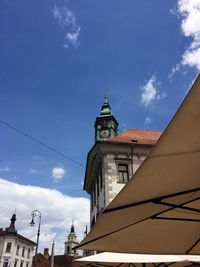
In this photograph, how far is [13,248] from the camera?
2320 inches

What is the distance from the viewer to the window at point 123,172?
21469mm

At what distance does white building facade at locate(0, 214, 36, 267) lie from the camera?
57.0 m

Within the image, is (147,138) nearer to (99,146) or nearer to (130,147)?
(130,147)

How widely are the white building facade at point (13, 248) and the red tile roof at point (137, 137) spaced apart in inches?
1748

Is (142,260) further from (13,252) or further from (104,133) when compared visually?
(13,252)

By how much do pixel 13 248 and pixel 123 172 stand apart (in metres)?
47.1

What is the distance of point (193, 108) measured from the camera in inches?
88.0

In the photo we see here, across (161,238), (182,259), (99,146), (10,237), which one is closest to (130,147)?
(99,146)

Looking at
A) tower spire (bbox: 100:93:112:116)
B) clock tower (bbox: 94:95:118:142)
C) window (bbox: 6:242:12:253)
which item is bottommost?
window (bbox: 6:242:12:253)

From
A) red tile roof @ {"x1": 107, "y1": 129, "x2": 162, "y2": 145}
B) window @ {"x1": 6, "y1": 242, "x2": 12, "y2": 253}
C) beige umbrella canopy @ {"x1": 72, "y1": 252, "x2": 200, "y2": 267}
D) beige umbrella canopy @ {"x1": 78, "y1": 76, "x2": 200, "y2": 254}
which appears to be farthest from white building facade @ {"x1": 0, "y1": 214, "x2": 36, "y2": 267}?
beige umbrella canopy @ {"x1": 78, "y1": 76, "x2": 200, "y2": 254}

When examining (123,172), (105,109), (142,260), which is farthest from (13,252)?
(142,260)

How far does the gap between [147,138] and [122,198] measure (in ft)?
74.1

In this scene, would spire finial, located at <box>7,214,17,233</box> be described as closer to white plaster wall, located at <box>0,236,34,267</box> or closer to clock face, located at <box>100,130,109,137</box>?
white plaster wall, located at <box>0,236,34,267</box>

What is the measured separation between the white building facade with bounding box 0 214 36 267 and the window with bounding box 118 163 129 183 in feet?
150
